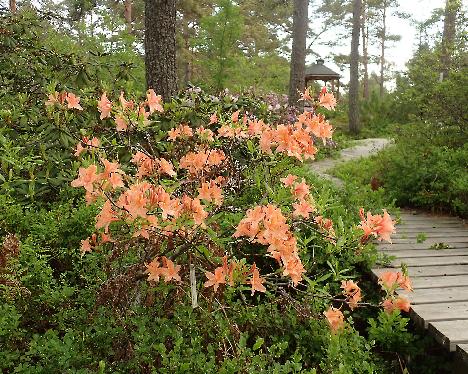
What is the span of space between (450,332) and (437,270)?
116 centimetres

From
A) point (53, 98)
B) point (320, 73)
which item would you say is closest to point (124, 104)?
point (53, 98)

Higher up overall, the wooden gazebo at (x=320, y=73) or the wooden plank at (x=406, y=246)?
the wooden gazebo at (x=320, y=73)

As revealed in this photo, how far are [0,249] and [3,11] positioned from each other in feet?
13.5

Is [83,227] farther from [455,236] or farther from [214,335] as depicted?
[455,236]

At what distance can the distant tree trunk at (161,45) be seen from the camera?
5195mm

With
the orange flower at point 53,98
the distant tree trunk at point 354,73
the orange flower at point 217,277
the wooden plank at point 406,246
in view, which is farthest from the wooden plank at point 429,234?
the distant tree trunk at point 354,73

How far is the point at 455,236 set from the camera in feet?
15.6

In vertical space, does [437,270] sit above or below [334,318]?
below

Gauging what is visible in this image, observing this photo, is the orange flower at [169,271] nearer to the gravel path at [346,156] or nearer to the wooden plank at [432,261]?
the wooden plank at [432,261]

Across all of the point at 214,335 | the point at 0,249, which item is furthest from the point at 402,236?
the point at 0,249

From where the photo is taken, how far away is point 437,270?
150 inches

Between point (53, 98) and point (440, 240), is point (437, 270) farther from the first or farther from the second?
point (53, 98)

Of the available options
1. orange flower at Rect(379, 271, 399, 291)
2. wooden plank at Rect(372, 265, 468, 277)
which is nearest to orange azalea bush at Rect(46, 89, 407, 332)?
orange flower at Rect(379, 271, 399, 291)

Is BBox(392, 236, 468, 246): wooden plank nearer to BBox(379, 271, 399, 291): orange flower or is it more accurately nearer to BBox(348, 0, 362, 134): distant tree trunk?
BBox(379, 271, 399, 291): orange flower
